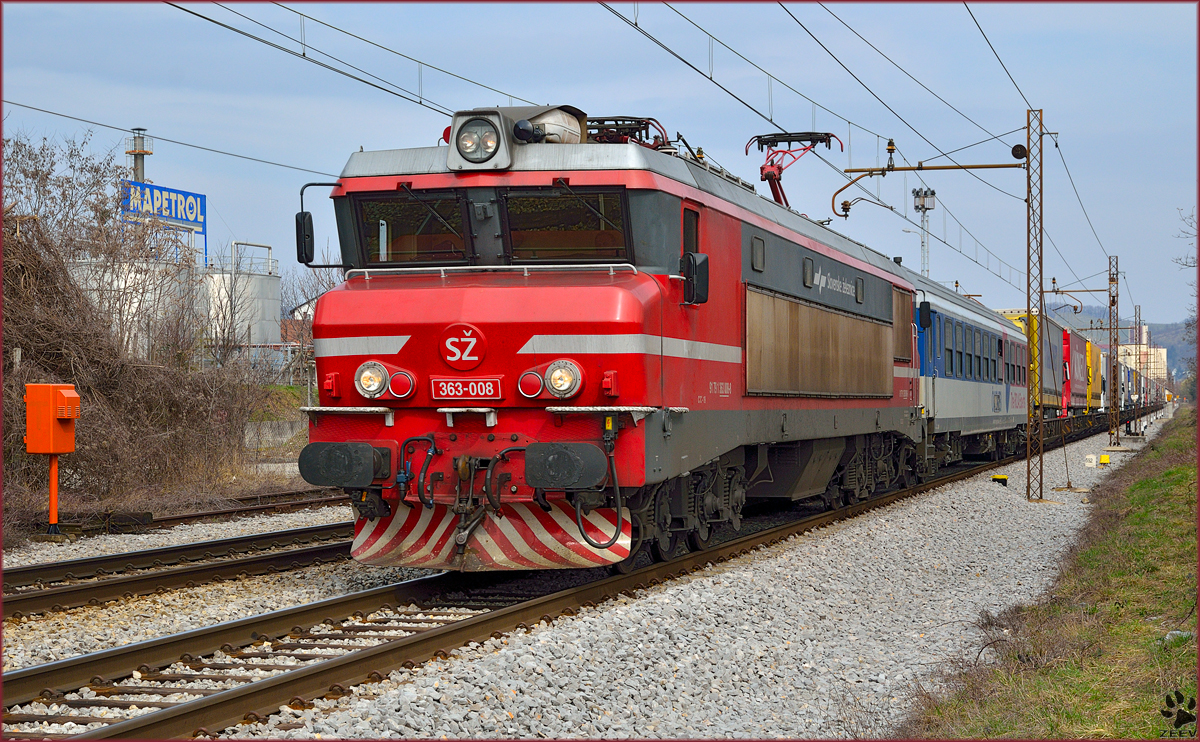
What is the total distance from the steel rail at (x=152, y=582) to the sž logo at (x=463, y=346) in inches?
137

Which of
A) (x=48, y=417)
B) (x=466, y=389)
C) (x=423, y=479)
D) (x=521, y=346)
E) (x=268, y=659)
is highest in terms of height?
(x=521, y=346)

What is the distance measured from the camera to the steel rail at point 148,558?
34.0 feet

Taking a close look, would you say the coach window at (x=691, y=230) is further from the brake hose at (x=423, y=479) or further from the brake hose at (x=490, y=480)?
the brake hose at (x=423, y=479)

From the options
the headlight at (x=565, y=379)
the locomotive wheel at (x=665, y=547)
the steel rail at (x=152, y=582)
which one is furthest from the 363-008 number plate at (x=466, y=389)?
the steel rail at (x=152, y=582)

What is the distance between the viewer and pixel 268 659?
732 centimetres

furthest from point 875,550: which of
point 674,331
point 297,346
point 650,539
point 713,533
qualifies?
point 297,346

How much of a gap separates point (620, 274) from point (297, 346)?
33.6 metres

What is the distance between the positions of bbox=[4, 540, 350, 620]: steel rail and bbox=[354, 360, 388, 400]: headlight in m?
2.72

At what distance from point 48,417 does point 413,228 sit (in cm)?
713

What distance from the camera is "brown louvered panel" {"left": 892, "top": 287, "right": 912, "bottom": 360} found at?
18164 mm

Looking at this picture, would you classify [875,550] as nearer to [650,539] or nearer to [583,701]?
[650,539]

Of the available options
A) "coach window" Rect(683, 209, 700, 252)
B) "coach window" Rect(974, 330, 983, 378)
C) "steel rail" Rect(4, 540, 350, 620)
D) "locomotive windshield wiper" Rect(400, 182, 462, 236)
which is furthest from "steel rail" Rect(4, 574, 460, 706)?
"coach window" Rect(974, 330, 983, 378)

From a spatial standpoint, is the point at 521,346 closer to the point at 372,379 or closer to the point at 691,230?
the point at 372,379

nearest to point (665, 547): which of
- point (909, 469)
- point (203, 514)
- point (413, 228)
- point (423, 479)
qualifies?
point (423, 479)
